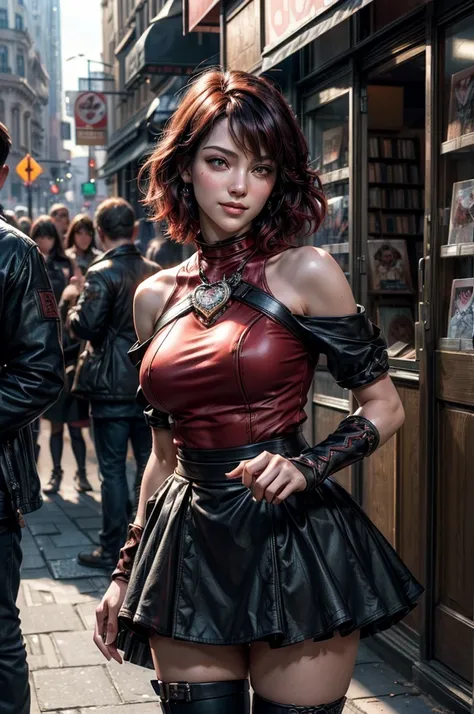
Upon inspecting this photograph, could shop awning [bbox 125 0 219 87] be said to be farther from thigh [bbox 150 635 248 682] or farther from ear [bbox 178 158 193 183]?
thigh [bbox 150 635 248 682]

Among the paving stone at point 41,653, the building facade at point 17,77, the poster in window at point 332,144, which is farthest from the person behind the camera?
the building facade at point 17,77

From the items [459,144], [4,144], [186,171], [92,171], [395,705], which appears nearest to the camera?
[186,171]

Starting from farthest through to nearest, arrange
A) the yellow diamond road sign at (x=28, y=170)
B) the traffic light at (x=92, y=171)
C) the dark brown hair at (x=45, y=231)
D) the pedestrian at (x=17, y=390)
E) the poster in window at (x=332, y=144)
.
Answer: the traffic light at (x=92, y=171), the yellow diamond road sign at (x=28, y=170), the dark brown hair at (x=45, y=231), the poster in window at (x=332, y=144), the pedestrian at (x=17, y=390)

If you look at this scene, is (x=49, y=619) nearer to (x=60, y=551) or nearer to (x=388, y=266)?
(x=60, y=551)

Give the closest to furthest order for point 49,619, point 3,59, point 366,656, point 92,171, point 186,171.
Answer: point 186,171
point 366,656
point 49,619
point 92,171
point 3,59

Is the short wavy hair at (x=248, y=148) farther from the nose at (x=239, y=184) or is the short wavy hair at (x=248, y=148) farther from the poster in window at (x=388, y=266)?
the poster in window at (x=388, y=266)

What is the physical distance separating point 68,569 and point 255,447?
4.39 meters

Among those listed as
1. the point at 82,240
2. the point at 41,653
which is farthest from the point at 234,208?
the point at 82,240

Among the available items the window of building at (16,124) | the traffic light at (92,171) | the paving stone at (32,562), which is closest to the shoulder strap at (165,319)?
the paving stone at (32,562)

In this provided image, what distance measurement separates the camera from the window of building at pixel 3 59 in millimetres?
87938

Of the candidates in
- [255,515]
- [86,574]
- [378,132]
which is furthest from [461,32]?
[86,574]

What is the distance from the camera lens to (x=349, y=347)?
2.33 m

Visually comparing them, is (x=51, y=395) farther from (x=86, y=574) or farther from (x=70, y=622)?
(x=86, y=574)

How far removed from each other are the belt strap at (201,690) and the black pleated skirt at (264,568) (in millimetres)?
122
